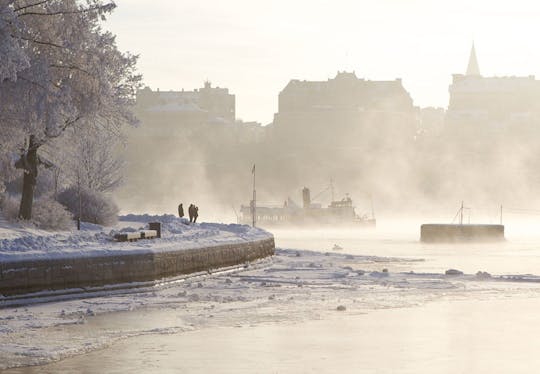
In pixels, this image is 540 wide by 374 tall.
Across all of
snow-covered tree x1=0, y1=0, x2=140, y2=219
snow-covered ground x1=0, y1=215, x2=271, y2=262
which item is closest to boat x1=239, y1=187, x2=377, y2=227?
snow-covered ground x1=0, y1=215, x2=271, y2=262

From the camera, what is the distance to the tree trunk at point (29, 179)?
40.5 metres

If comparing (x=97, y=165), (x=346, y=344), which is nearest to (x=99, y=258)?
(x=346, y=344)

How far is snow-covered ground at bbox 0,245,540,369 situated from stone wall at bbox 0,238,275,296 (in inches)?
19.6

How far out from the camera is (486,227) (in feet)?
301

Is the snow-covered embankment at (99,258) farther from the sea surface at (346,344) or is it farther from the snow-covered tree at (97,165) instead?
the snow-covered tree at (97,165)

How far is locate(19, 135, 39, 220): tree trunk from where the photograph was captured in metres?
40.5

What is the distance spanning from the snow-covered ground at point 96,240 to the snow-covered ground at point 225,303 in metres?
1.22

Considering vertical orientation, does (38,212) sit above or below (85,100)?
below

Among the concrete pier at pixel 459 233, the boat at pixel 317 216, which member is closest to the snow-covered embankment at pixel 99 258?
the concrete pier at pixel 459 233

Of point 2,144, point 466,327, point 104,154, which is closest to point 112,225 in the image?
point 2,144

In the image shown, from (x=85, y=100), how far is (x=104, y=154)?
46791 mm

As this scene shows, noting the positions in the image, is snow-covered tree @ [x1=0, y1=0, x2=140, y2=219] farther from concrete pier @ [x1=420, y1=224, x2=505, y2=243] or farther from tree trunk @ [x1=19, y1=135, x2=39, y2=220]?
concrete pier @ [x1=420, y1=224, x2=505, y2=243]

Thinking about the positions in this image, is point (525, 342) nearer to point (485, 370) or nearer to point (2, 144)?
point (485, 370)

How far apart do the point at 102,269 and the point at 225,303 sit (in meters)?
3.73
